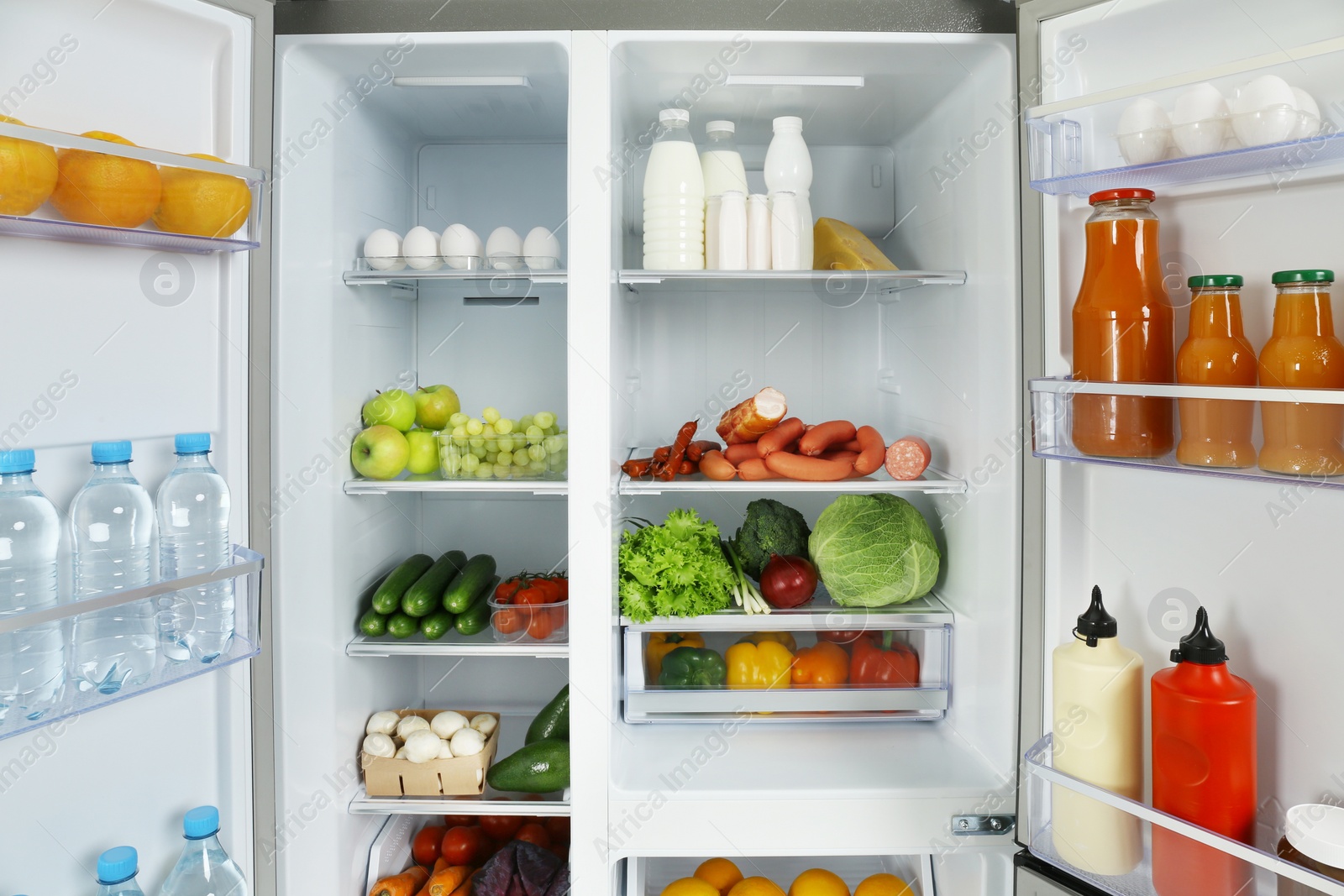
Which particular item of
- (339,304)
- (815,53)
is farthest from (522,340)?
(815,53)

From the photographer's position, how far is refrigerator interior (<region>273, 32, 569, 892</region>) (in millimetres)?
1385

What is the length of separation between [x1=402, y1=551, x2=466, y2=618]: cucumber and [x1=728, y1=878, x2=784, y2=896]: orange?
0.78 m

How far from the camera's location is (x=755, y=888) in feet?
4.93

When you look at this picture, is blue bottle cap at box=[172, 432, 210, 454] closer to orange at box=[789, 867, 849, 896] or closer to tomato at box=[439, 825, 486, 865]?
tomato at box=[439, 825, 486, 865]

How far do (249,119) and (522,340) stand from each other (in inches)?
29.7

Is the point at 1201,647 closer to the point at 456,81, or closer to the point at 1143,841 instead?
the point at 1143,841

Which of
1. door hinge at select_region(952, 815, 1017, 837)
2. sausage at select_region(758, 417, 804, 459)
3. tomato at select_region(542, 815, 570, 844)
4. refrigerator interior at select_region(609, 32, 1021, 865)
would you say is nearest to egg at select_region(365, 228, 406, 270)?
refrigerator interior at select_region(609, 32, 1021, 865)

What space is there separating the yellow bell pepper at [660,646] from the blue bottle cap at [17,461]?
40.1 inches

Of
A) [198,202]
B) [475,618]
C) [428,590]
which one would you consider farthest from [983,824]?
[198,202]

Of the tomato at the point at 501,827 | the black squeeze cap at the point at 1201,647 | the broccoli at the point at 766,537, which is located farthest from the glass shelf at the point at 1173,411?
the tomato at the point at 501,827

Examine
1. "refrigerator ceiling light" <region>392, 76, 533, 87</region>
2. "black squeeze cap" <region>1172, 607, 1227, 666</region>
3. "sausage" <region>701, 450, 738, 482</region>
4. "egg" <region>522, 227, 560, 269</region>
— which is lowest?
"black squeeze cap" <region>1172, 607, 1227, 666</region>

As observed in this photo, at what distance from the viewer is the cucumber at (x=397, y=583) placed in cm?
157

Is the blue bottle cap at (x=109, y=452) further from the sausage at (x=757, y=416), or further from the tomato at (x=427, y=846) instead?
the tomato at (x=427, y=846)

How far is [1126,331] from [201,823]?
1414 mm
